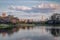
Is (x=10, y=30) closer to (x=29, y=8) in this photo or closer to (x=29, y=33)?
(x=29, y=33)

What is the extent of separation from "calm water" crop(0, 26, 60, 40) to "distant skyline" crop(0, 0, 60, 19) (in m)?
0.13

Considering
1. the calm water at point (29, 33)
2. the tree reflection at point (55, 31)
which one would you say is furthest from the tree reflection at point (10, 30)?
the tree reflection at point (55, 31)

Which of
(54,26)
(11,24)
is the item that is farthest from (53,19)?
(11,24)

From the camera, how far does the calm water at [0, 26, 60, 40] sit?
1.46m

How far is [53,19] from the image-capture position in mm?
1503

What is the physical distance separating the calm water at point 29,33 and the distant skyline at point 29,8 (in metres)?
0.13

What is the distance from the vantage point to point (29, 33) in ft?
4.82

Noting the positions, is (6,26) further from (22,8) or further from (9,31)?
(22,8)

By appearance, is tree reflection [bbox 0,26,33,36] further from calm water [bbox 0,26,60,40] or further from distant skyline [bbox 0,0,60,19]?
distant skyline [bbox 0,0,60,19]

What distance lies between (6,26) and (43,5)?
Answer: 435mm

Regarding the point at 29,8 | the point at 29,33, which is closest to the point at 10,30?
the point at 29,33

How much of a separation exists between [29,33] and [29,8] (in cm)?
25

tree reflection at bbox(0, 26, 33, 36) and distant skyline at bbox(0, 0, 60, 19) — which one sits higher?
distant skyline at bbox(0, 0, 60, 19)

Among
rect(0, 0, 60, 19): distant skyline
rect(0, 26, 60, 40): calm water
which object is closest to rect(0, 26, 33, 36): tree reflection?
rect(0, 26, 60, 40): calm water
